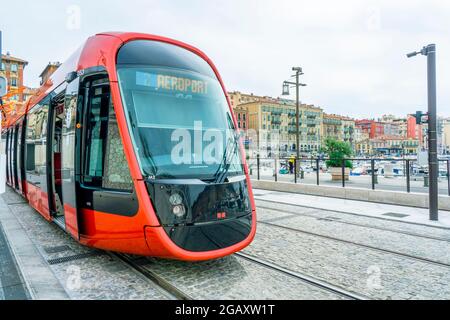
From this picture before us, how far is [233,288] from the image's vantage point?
12.2 ft

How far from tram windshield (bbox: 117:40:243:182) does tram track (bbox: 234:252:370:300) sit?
4.36 feet

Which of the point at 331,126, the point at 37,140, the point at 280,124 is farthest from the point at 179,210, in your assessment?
the point at 331,126

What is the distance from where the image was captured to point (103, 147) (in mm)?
4090

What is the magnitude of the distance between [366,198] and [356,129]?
145535mm

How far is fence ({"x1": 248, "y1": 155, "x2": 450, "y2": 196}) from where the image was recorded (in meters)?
10.7

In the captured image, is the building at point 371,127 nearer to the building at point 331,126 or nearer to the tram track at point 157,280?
the building at point 331,126

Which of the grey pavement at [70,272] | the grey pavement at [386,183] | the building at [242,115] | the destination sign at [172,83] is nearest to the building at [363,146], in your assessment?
the building at [242,115]

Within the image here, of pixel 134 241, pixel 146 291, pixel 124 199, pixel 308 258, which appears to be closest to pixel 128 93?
pixel 124 199

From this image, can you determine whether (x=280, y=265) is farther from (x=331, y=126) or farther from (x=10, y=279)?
(x=331, y=126)

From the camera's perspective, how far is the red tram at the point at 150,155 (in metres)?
3.72

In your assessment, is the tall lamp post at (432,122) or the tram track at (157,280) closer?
the tram track at (157,280)

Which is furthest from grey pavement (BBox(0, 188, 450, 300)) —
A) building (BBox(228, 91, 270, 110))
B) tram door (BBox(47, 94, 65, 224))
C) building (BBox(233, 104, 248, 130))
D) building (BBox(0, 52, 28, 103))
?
building (BBox(228, 91, 270, 110))

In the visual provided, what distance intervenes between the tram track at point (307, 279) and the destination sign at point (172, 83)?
249cm

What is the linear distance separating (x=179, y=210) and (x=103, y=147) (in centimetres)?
129
